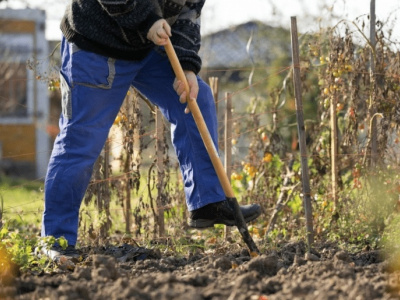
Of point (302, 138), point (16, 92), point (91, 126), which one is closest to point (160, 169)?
point (302, 138)

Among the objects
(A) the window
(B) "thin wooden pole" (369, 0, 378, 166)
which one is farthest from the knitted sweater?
(A) the window

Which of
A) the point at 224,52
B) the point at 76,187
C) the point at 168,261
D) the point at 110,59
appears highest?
the point at 224,52

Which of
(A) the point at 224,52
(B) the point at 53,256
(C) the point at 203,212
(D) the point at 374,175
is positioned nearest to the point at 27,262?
(B) the point at 53,256

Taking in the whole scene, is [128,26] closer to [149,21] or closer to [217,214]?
[149,21]

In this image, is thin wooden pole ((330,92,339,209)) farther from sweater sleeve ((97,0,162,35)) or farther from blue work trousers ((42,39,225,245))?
sweater sleeve ((97,0,162,35))

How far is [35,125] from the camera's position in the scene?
47.2 ft

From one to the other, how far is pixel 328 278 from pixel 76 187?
1.50m

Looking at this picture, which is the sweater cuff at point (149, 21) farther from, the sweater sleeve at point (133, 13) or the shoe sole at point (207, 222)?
the shoe sole at point (207, 222)

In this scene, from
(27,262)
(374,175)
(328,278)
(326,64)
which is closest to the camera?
(328,278)

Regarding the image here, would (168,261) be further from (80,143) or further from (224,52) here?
(224,52)

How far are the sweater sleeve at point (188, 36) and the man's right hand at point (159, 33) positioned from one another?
0.95ft

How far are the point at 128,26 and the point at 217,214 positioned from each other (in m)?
1.06

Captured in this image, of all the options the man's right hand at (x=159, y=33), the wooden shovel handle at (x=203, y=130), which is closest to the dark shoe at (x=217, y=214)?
the wooden shovel handle at (x=203, y=130)

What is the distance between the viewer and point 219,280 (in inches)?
115
